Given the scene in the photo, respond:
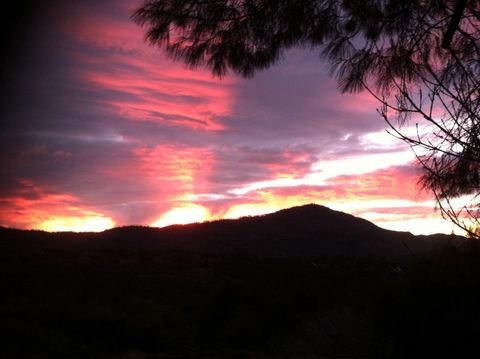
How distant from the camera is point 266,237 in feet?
134

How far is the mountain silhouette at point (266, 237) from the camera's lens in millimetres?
34906

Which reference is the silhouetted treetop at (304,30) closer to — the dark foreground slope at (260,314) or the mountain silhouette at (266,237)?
the dark foreground slope at (260,314)

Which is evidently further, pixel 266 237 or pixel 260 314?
pixel 266 237

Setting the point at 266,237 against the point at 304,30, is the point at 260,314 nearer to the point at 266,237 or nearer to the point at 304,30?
the point at 304,30

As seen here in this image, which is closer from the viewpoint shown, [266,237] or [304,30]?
[304,30]

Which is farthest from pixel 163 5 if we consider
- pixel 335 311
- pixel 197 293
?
pixel 197 293

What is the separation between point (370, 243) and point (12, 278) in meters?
33.3

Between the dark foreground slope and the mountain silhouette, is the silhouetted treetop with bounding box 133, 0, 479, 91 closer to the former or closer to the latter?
the dark foreground slope

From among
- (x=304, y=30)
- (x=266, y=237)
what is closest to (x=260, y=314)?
(x=304, y=30)

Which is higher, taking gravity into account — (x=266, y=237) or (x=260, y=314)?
(x=266, y=237)

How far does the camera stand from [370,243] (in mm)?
41781

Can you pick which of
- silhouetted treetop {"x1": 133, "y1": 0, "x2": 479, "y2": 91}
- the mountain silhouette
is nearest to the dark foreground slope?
silhouetted treetop {"x1": 133, "y1": 0, "x2": 479, "y2": 91}

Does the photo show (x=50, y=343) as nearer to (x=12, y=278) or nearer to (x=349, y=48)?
(x=349, y=48)

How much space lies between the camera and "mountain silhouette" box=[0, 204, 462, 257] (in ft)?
115
